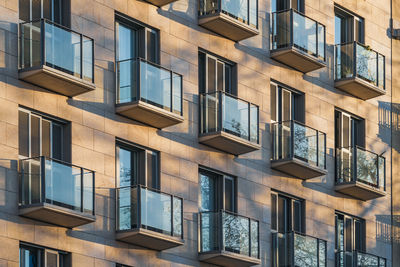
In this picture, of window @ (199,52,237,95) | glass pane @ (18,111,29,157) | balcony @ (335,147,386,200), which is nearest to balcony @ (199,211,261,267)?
window @ (199,52,237,95)

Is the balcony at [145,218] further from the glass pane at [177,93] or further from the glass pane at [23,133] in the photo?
the glass pane at [23,133]

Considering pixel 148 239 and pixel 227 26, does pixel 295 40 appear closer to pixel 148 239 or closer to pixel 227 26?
pixel 227 26

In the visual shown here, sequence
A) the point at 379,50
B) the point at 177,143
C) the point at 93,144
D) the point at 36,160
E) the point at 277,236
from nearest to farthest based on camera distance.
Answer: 1. the point at 36,160
2. the point at 93,144
3. the point at 177,143
4. the point at 277,236
5. the point at 379,50

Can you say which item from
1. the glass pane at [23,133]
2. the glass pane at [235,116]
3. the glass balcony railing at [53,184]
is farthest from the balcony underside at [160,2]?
the glass balcony railing at [53,184]

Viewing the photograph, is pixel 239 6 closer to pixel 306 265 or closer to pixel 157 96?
pixel 157 96

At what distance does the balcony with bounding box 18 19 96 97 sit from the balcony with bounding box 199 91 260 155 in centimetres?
542

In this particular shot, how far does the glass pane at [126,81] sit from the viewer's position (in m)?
37.9

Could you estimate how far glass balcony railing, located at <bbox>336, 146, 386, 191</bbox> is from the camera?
4653cm

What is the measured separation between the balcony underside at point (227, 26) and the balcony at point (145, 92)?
319 cm

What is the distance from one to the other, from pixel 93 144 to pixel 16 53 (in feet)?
11.3

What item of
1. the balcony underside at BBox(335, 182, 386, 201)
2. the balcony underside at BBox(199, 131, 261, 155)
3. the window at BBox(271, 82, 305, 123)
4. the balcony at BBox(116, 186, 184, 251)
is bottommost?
the balcony at BBox(116, 186, 184, 251)

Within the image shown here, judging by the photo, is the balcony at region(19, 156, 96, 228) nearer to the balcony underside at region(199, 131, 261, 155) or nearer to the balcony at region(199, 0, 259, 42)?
the balcony underside at region(199, 131, 261, 155)

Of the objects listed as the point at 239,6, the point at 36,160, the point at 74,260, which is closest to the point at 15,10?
the point at 36,160

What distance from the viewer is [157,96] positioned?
3834cm
